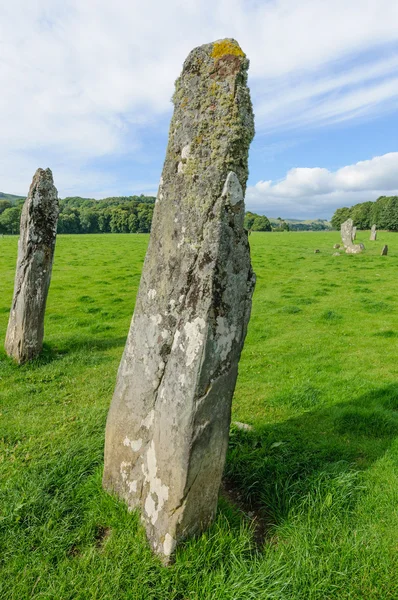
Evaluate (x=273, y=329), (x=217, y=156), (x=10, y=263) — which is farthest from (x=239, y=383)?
(x=10, y=263)

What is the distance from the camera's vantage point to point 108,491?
A: 437 cm

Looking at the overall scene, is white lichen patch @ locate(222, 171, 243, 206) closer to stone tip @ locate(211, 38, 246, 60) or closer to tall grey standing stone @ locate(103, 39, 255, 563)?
tall grey standing stone @ locate(103, 39, 255, 563)

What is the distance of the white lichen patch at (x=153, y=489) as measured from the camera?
3748 millimetres

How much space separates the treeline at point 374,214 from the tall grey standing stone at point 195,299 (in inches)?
3241

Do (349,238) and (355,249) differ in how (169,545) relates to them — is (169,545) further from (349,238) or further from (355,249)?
(349,238)

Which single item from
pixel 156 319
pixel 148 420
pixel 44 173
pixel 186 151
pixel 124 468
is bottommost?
pixel 124 468

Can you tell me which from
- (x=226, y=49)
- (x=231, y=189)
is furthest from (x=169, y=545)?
(x=226, y=49)

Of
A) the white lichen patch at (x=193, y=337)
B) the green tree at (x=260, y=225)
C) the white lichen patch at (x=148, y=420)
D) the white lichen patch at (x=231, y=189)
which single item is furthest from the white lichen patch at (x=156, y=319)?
the green tree at (x=260, y=225)

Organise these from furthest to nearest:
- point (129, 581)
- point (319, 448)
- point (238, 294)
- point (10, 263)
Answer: point (10, 263)
point (319, 448)
point (238, 294)
point (129, 581)

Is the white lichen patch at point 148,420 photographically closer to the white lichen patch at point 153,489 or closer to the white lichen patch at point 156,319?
the white lichen patch at point 153,489

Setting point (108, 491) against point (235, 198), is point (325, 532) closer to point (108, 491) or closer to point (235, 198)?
point (108, 491)

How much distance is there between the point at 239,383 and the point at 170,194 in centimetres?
566

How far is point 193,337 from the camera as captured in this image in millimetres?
3559

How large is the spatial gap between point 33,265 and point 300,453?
7170 millimetres
